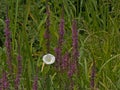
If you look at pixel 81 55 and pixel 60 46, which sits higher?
pixel 60 46

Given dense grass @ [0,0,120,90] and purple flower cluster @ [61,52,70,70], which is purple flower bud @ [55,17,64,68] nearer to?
purple flower cluster @ [61,52,70,70]

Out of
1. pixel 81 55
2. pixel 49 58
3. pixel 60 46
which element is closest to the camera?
pixel 60 46

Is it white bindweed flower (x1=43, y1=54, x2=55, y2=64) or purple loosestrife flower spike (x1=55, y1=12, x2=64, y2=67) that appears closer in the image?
purple loosestrife flower spike (x1=55, y1=12, x2=64, y2=67)

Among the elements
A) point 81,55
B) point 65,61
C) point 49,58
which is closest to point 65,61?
point 65,61

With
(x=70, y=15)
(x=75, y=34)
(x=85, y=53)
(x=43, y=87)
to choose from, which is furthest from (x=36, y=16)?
(x=75, y=34)

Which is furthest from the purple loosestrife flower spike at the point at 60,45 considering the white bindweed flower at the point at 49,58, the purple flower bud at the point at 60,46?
the white bindweed flower at the point at 49,58

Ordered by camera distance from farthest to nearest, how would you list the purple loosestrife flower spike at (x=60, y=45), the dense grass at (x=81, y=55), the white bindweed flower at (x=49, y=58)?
the dense grass at (x=81, y=55) < the white bindweed flower at (x=49, y=58) < the purple loosestrife flower spike at (x=60, y=45)

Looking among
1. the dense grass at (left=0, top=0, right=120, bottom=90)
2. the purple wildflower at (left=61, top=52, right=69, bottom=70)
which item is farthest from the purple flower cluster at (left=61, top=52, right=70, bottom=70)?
the dense grass at (left=0, top=0, right=120, bottom=90)

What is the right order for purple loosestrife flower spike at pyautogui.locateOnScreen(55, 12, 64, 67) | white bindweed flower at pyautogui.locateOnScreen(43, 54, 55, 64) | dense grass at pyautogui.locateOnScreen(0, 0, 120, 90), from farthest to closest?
dense grass at pyautogui.locateOnScreen(0, 0, 120, 90) → white bindweed flower at pyautogui.locateOnScreen(43, 54, 55, 64) → purple loosestrife flower spike at pyautogui.locateOnScreen(55, 12, 64, 67)

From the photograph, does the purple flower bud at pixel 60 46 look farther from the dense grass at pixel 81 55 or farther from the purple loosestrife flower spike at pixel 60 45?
the dense grass at pixel 81 55

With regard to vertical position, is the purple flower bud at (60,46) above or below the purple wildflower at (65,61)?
above

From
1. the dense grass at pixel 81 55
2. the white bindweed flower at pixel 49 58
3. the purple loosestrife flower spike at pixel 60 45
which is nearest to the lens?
the purple loosestrife flower spike at pixel 60 45

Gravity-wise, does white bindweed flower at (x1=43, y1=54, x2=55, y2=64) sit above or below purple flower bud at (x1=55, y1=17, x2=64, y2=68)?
below

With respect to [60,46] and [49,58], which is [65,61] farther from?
[49,58]
